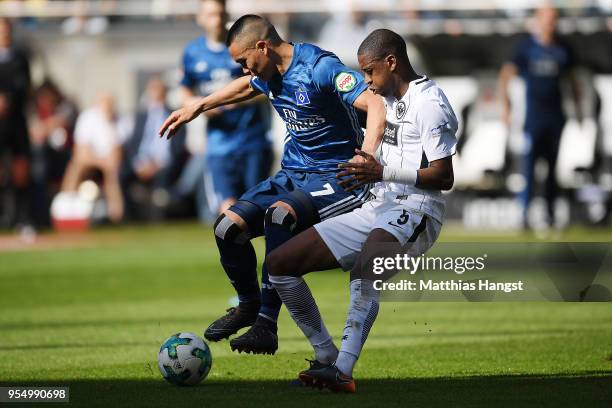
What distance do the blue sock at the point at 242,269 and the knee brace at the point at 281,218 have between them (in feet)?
2.40

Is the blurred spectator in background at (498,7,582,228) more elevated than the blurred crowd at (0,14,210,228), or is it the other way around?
the blurred spectator in background at (498,7,582,228)

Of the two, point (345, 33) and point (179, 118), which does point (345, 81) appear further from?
point (345, 33)

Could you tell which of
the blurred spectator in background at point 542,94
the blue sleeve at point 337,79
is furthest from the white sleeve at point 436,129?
the blurred spectator in background at point 542,94

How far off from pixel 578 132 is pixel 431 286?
539 inches

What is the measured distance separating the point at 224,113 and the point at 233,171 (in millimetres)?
584

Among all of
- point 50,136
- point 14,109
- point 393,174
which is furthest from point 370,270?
point 50,136

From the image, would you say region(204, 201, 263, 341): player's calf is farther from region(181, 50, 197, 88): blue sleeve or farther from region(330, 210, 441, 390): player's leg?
region(181, 50, 197, 88): blue sleeve

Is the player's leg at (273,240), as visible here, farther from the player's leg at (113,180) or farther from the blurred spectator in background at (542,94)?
the player's leg at (113,180)

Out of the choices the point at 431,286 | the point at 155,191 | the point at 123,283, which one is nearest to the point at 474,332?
the point at 431,286

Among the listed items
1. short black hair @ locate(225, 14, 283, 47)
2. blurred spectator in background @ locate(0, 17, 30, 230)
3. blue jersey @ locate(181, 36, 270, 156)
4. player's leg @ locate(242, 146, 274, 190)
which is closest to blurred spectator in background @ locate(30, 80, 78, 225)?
blurred spectator in background @ locate(0, 17, 30, 230)

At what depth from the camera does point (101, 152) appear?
75.3 ft

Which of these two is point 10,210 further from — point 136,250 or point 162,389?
point 162,389

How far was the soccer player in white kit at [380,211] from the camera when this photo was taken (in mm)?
7352

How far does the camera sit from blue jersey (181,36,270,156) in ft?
41.4
